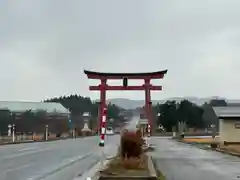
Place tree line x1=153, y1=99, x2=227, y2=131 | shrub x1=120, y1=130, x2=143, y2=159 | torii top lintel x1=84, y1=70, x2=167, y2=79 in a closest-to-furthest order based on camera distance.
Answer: shrub x1=120, y1=130, x2=143, y2=159 → torii top lintel x1=84, y1=70, x2=167, y2=79 → tree line x1=153, y1=99, x2=227, y2=131

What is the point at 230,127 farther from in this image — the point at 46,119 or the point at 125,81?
the point at 46,119

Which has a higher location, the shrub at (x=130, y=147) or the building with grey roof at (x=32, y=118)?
the building with grey roof at (x=32, y=118)

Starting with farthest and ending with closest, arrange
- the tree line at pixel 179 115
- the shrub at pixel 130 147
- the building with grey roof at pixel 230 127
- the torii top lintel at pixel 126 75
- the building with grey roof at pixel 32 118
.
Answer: the tree line at pixel 179 115 < the building with grey roof at pixel 32 118 < the torii top lintel at pixel 126 75 < the building with grey roof at pixel 230 127 < the shrub at pixel 130 147

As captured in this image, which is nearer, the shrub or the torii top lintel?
the shrub

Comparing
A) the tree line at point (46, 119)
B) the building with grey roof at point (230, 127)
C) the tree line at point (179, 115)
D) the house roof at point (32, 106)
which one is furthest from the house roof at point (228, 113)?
the house roof at point (32, 106)

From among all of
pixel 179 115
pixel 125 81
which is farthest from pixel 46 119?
pixel 125 81

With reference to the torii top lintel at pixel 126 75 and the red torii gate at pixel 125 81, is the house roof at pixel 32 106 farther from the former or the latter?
the torii top lintel at pixel 126 75

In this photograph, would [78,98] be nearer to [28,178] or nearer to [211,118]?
[211,118]

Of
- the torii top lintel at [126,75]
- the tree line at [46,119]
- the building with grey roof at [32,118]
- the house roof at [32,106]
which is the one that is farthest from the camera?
the house roof at [32,106]


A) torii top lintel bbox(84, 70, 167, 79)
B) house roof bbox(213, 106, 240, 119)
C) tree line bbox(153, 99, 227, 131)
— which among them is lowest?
house roof bbox(213, 106, 240, 119)

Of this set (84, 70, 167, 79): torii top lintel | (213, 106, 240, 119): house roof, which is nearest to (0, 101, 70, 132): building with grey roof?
(84, 70, 167, 79): torii top lintel

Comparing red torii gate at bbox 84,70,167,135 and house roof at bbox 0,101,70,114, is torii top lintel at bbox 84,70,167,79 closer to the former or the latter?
red torii gate at bbox 84,70,167,135

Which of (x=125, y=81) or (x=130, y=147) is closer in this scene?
(x=130, y=147)

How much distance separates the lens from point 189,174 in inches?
782
